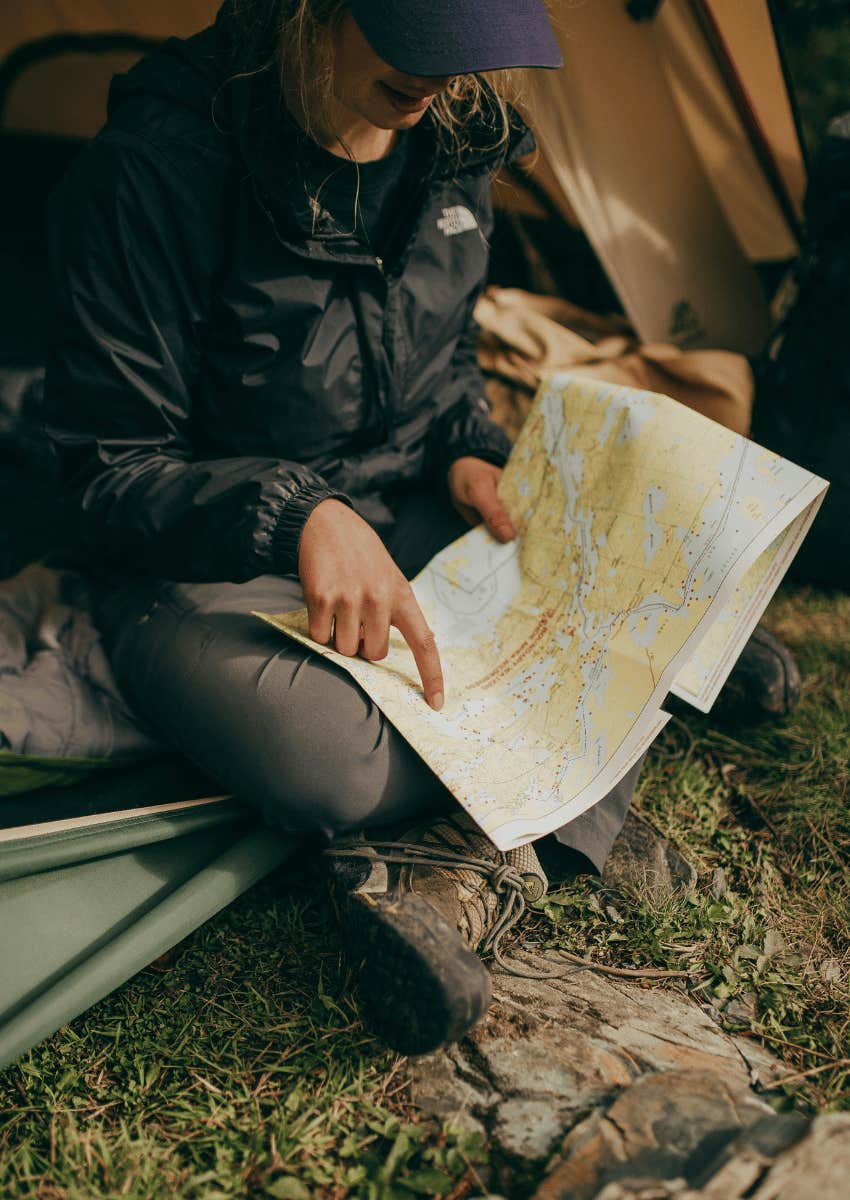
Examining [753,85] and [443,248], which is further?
[753,85]

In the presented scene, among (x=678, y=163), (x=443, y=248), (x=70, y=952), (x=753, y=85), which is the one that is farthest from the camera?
(x=678, y=163)

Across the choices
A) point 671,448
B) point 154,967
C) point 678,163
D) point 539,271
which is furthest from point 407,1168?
point 678,163


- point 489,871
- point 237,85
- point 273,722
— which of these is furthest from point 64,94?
point 489,871

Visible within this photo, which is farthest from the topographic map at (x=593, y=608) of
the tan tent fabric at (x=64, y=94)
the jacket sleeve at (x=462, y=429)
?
the tan tent fabric at (x=64, y=94)

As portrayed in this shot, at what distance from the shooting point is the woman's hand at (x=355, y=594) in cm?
93

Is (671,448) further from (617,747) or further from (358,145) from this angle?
(358,145)

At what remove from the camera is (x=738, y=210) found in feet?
6.16

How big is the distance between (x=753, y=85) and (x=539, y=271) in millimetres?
517

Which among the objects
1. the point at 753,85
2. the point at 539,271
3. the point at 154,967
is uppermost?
the point at 753,85

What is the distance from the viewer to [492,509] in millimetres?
1227

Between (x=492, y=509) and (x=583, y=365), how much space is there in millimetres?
625

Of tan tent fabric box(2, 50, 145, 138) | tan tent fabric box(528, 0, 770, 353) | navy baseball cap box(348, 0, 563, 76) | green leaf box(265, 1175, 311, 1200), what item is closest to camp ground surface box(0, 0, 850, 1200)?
green leaf box(265, 1175, 311, 1200)

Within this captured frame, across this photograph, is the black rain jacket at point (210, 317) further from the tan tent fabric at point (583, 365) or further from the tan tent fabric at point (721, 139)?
the tan tent fabric at point (721, 139)

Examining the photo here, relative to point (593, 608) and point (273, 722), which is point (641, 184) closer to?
point (593, 608)
